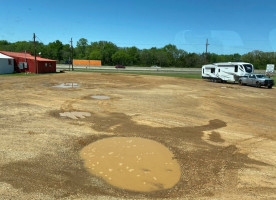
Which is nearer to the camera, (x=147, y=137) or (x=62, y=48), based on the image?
(x=147, y=137)

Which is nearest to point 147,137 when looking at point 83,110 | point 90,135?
point 90,135

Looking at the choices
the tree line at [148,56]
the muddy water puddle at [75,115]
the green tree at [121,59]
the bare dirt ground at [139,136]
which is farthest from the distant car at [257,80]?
the green tree at [121,59]

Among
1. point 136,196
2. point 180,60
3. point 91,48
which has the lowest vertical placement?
point 136,196

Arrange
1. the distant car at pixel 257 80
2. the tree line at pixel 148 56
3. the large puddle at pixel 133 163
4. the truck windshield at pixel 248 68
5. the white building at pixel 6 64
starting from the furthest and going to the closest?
the tree line at pixel 148 56 < the white building at pixel 6 64 < the truck windshield at pixel 248 68 < the distant car at pixel 257 80 < the large puddle at pixel 133 163

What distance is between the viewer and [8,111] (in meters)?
11.7

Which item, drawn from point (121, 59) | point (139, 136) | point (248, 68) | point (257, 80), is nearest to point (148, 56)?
point (121, 59)

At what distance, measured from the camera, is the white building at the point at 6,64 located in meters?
38.7

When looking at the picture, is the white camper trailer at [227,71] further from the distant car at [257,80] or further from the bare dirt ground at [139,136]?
the bare dirt ground at [139,136]

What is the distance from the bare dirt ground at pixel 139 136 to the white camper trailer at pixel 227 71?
62.2 ft

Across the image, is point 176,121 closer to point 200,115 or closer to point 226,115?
point 200,115

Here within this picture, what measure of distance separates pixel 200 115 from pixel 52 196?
9.51 m

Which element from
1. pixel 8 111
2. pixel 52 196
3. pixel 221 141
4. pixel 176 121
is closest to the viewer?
pixel 52 196

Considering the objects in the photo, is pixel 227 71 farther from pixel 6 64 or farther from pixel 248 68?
pixel 6 64

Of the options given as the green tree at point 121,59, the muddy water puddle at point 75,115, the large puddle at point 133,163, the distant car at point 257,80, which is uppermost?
the green tree at point 121,59
